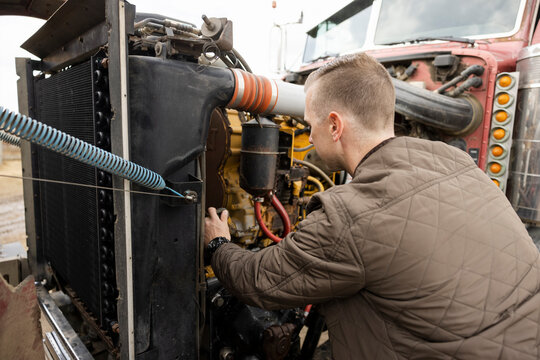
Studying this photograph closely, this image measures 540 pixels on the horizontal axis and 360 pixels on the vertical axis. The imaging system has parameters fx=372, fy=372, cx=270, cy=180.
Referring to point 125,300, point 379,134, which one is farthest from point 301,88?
point 125,300

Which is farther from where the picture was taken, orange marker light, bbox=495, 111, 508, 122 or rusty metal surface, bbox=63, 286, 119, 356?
orange marker light, bbox=495, 111, 508, 122

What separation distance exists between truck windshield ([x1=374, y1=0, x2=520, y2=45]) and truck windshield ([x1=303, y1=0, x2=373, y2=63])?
0.75 feet

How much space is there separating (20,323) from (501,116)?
107 inches

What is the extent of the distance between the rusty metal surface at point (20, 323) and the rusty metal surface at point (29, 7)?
53.0 inches

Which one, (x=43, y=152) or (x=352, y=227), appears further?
(x=43, y=152)

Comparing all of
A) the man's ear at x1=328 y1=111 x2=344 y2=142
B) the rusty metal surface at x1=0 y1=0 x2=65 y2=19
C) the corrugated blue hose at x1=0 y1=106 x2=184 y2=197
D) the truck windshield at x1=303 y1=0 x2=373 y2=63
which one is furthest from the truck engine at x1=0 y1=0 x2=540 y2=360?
the truck windshield at x1=303 y1=0 x2=373 y2=63

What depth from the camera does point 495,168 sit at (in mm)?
2459

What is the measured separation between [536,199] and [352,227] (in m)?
1.92

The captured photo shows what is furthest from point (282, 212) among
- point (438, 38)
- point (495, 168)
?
point (438, 38)

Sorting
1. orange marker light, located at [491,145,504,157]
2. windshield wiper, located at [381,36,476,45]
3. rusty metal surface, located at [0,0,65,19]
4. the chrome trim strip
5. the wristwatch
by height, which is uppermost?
windshield wiper, located at [381,36,476,45]

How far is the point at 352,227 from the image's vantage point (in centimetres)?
102

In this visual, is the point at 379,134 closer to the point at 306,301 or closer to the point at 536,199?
the point at 306,301

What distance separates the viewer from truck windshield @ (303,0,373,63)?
3646 millimetres

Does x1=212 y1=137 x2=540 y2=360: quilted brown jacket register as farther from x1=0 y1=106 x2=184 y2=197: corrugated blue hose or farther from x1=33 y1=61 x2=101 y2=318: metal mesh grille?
x1=33 y1=61 x2=101 y2=318: metal mesh grille
